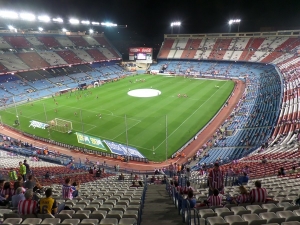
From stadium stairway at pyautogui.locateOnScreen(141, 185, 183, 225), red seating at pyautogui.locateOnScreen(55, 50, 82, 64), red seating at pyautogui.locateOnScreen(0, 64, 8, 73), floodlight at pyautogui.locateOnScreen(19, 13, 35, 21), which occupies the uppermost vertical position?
floodlight at pyautogui.locateOnScreen(19, 13, 35, 21)

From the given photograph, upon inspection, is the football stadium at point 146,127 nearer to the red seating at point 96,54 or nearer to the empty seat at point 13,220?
the empty seat at point 13,220

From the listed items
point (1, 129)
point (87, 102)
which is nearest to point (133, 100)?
point (87, 102)


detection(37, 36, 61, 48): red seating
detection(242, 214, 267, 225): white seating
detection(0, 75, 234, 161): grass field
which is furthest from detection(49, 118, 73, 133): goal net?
detection(37, 36, 61, 48): red seating

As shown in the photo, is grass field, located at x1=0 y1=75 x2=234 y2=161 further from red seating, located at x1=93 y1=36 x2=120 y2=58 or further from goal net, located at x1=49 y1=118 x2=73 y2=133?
red seating, located at x1=93 y1=36 x2=120 y2=58

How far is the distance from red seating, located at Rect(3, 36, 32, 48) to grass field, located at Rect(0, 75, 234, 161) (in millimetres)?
30412

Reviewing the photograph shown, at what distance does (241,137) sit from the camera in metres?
32.3

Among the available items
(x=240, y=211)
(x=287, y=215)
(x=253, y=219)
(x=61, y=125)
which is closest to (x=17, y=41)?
(x=61, y=125)

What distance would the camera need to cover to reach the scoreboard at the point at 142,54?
96562mm

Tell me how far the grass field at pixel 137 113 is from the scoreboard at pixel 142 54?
32.9 m

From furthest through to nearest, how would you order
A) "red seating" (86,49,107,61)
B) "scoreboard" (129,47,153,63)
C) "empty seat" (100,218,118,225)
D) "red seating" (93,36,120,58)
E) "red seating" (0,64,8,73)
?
"red seating" (93,36,120,58) → "scoreboard" (129,47,153,63) → "red seating" (86,49,107,61) → "red seating" (0,64,8,73) → "empty seat" (100,218,118,225)

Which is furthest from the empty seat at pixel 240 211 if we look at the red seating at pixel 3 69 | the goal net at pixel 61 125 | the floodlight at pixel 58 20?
the floodlight at pixel 58 20

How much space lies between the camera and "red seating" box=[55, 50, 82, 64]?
82.9 m

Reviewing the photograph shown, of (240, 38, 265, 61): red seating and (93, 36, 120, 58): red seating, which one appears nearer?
(240, 38, 265, 61): red seating

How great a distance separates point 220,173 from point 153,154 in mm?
22362
